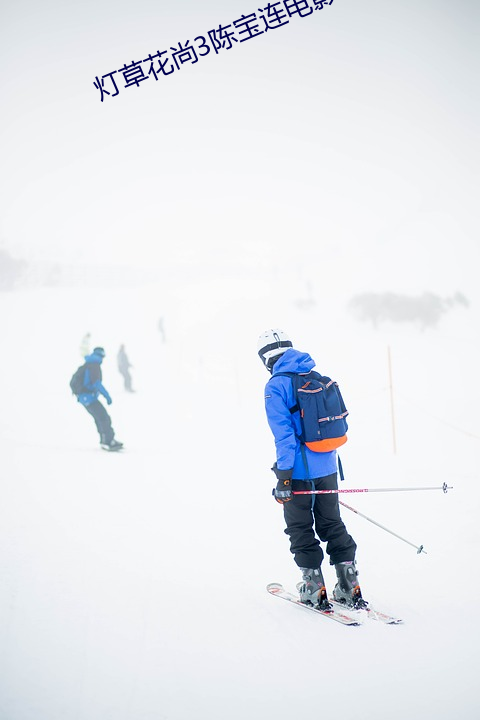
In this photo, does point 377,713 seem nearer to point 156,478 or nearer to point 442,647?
point 442,647

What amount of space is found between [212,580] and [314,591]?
965mm

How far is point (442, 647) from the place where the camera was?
2.48 m

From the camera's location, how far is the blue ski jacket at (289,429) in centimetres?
287

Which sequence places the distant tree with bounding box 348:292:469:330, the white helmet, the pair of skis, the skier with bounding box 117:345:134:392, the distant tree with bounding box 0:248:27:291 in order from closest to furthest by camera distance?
the pair of skis < the white helmet < the skier with bounding box 117:345:134:392 < the distant tree with bounding box 0:248:27:291 < the distant tree with bounding box 348:292:469:330

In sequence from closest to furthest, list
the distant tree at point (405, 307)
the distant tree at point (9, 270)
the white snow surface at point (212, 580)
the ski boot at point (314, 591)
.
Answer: the white snow surface at point (212, 580)
the ski boot at point (314, 591)
the distant tree at point (9, 270)
the distant tree at point (405, 307)

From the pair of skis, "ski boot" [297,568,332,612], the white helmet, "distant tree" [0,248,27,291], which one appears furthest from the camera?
"distant tree" [0,248,27,291]

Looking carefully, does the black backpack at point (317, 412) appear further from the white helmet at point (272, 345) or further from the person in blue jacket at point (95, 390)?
the person in blue jacket at point (95, 390)

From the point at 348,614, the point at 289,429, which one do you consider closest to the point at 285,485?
the point at 289,429

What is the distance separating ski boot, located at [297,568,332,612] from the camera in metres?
2.87

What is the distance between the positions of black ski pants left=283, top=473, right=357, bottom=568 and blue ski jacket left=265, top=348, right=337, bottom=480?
3.9 inches

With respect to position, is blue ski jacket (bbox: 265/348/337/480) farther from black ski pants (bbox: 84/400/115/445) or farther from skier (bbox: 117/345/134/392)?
skier (bbox: 117/345/134/392)

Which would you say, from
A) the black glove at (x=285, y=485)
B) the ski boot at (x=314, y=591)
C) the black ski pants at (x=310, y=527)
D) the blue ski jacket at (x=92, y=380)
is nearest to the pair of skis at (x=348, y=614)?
the ski boot at (x=314, y=591)

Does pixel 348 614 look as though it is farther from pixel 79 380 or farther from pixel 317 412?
pixel 79 380

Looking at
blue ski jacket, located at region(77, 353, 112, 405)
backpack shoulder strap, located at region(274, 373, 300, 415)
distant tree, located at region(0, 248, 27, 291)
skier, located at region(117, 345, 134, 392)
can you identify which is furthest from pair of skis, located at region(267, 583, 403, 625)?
distant tree, located at region(0, 248, 27, 291)
